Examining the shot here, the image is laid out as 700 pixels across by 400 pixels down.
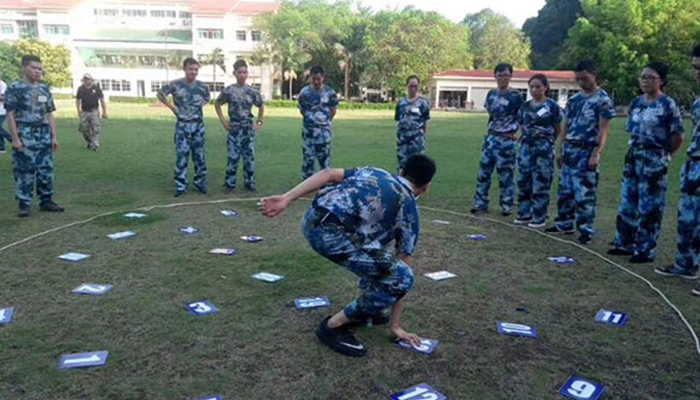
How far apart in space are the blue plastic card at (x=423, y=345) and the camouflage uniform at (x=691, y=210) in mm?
2970

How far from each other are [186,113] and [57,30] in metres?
71.6

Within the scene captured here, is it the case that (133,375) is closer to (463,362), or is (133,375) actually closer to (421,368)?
(421,368)

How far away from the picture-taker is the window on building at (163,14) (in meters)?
71.2

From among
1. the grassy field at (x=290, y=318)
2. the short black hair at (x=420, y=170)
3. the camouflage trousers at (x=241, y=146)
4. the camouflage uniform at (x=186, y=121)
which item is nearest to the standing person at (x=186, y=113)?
the camouflage uniform at (x=186, y=121)

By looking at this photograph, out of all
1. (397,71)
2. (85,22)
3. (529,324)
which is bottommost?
(529,324)

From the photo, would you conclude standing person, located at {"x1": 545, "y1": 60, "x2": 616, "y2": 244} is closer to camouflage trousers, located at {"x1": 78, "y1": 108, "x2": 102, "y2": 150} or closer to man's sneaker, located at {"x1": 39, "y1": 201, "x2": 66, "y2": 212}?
man's sneaker, located at {"x1": 39, "y1": 201, "x2": 66, "y2": 212}

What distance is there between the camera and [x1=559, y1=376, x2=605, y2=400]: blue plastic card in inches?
126

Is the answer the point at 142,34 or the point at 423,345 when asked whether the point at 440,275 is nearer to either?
the point at 423,345

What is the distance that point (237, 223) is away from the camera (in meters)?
7.15

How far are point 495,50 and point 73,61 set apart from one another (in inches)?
1979

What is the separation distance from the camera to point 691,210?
511 centimetres

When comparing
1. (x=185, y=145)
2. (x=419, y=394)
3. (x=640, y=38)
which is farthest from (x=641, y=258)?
(x=640, y=38)

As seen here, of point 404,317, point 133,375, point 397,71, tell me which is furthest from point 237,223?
point 397,71

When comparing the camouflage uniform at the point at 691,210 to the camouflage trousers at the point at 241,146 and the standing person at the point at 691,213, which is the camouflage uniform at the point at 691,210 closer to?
the standing person at the point at 691,213
